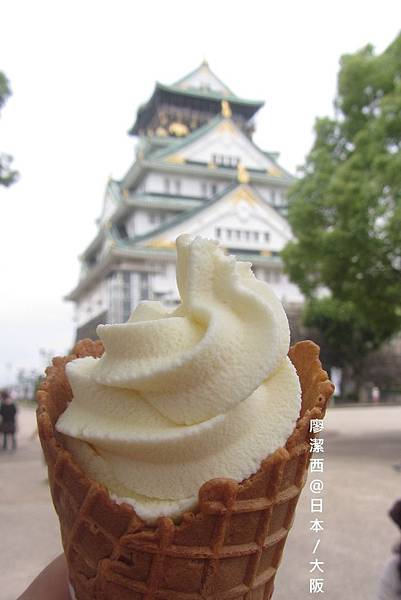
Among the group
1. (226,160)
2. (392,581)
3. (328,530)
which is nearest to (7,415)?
(328,530)

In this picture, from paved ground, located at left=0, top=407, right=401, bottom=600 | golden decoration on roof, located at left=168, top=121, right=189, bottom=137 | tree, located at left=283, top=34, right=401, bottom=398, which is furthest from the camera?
golden decoration on roof, located at left=168, top=121, right=189, bottom=137

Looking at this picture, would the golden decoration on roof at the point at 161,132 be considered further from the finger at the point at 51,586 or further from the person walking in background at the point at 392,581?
the finger at the point at 51,586

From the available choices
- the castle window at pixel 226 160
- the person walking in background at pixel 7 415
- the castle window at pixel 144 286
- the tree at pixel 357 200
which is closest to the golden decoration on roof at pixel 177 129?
the castle window at pixel 226 160

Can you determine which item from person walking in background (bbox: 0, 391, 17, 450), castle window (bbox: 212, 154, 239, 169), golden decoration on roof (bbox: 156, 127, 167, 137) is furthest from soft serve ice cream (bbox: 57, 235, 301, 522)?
golden decoration on roof (bbox: 156, 127, 167, 137)

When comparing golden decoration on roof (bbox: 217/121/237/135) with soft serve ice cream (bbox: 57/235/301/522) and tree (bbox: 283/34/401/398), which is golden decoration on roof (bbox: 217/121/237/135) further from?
soft serve ice cream (bbox: 57/235/301/522)

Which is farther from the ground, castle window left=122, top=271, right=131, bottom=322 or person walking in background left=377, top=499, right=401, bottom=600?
castle window left=122, top=271, right=131, bottom=322

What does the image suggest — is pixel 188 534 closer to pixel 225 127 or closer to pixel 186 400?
pixel 186 400

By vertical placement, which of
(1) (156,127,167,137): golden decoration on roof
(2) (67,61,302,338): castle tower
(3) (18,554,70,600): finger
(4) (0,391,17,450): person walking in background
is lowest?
(4) (0,391,17,450): person walking in background

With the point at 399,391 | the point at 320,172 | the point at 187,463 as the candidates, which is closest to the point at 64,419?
the point at 187,463

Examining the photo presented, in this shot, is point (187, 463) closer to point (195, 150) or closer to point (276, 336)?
point (276, 336)
